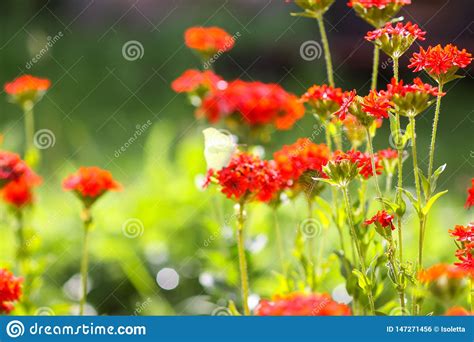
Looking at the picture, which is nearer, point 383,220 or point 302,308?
point 302,308

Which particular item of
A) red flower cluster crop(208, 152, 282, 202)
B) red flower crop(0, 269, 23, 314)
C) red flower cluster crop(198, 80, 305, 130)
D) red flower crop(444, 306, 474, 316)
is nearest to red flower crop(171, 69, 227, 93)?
red flower cluster crop(198, 80, 305, 130)

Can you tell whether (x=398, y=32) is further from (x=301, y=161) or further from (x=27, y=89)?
(x=27, y=89)

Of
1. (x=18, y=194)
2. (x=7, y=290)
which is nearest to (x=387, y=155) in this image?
(x=7, y=290)

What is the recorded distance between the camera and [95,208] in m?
2.26

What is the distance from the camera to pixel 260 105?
1.67 meters

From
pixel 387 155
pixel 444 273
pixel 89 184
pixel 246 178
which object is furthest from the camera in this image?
pixel 89 184

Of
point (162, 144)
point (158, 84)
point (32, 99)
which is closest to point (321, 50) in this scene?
point (158, 84)

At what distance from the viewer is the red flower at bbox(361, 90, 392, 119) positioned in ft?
3.62

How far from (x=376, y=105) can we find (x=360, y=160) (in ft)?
0.33

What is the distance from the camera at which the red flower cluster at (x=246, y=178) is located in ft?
4.08

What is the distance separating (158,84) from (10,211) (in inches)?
58.5

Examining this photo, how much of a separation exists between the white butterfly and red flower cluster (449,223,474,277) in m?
0.37

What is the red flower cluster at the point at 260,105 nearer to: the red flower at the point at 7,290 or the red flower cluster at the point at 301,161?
the red flower cluster at the point at 301,161
